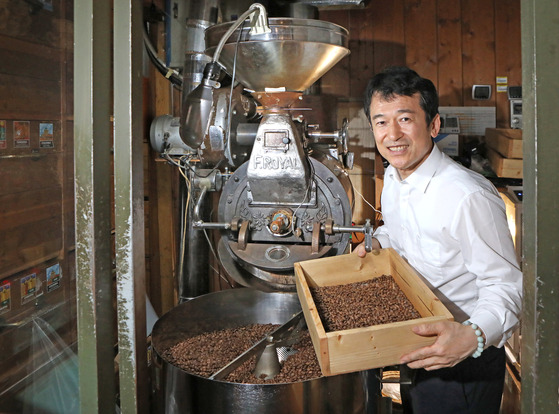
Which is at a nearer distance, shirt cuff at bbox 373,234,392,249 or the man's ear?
the man's ear

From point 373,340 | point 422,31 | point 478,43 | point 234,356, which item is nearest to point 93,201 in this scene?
point 373,340

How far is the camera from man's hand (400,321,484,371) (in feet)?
3.87

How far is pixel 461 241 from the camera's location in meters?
1.43

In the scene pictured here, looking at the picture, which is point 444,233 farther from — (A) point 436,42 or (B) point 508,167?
(A) point 436,42

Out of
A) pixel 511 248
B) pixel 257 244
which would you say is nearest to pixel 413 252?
pixel 511 248

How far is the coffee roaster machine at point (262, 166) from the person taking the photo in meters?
1.96

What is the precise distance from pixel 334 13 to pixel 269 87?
5.20ft

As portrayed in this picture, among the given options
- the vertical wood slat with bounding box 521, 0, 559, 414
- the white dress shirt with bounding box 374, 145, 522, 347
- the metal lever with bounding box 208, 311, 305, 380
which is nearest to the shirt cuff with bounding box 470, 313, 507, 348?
the white dress shirt with bounding box 374, 145, 522, 347

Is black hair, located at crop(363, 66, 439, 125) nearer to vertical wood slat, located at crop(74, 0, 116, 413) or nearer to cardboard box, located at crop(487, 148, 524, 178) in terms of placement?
vertical wood slat, located at crop(74, 0, 116, 413)

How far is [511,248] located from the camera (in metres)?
1.39

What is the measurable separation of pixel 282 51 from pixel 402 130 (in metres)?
0.62

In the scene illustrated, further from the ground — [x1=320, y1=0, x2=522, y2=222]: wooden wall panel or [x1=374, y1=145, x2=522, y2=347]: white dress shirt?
[x1=320, y1=0, x2=522, y2=222]: wooden wall panel

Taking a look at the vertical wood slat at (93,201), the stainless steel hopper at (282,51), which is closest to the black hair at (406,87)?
the stainless steel hopper at (282,51)

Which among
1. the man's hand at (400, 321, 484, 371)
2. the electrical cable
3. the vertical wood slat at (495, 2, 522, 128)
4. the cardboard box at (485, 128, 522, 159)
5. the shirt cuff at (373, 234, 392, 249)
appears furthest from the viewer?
the vertical wood slat at (495, 2, 522, 128)
